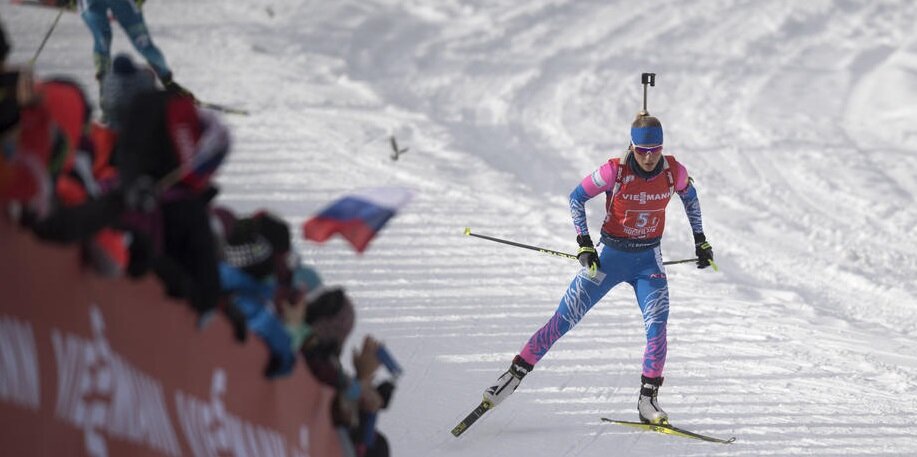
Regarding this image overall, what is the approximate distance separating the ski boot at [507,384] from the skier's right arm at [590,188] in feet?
3.15

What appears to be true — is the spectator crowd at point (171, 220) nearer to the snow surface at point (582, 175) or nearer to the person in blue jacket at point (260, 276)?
the person in blue jacket at point (260, 276)

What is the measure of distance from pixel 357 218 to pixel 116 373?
57.0 inches

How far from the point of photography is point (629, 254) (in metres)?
7.51

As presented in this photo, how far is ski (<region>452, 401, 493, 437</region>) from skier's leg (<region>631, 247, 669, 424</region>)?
103 cm

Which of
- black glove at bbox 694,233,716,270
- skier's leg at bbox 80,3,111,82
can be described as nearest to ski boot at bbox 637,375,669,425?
black glove at bbox 694,233,716,270

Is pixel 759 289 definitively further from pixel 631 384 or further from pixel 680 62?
pixel 680 62

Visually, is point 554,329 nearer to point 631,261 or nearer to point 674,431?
point 631,261

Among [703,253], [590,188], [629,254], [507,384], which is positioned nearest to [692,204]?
[703,253]

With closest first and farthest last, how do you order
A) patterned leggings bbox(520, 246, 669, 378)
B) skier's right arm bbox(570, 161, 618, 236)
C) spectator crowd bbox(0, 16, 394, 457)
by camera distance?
spectator crowd bbox(0, 16, 394, 457) → patterned leggings bbox(520, 246, 669, 378) → skier's right arm bbox(570, 161, 618, 236)

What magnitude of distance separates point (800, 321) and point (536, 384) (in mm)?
3057

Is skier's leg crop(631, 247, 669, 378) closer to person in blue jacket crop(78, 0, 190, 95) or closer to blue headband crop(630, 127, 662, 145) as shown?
blue headband crop(630, 127, 662, 145)

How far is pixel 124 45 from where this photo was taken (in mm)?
15367

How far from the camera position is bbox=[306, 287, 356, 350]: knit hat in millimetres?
4566

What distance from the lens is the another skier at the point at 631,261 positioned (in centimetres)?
Answer: 736
